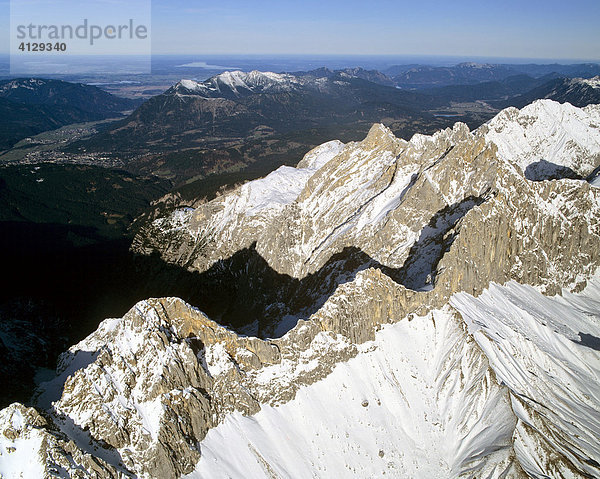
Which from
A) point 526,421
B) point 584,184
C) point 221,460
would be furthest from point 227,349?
point 584,184

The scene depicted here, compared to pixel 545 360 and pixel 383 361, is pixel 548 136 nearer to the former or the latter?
pixel 545 360

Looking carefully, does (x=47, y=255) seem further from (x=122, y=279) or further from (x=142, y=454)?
(x=142, y=454)

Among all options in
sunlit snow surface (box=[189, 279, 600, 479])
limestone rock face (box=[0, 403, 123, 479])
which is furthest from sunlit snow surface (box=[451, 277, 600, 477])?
limestone rock face (box=[0, 403, 123, 479])

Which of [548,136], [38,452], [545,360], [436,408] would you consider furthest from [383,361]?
[548,136]

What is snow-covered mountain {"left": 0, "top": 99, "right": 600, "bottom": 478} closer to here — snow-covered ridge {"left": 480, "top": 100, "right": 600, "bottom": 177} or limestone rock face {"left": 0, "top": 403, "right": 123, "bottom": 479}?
limestone rock face {"left": 0, "top": 403, "right": 123, "bottom": 479}

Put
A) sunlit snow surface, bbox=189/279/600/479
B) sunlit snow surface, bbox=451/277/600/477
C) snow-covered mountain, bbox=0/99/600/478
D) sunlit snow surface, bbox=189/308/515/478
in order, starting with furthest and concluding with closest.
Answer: sunlit snow surface, bbox=189/308/515/478, sunlit snow surface, bbox=189/279/600/479, sunlit snow surface, bbox=451/277/600/477, snow-covered mountain, bbox=0/99/600/478
